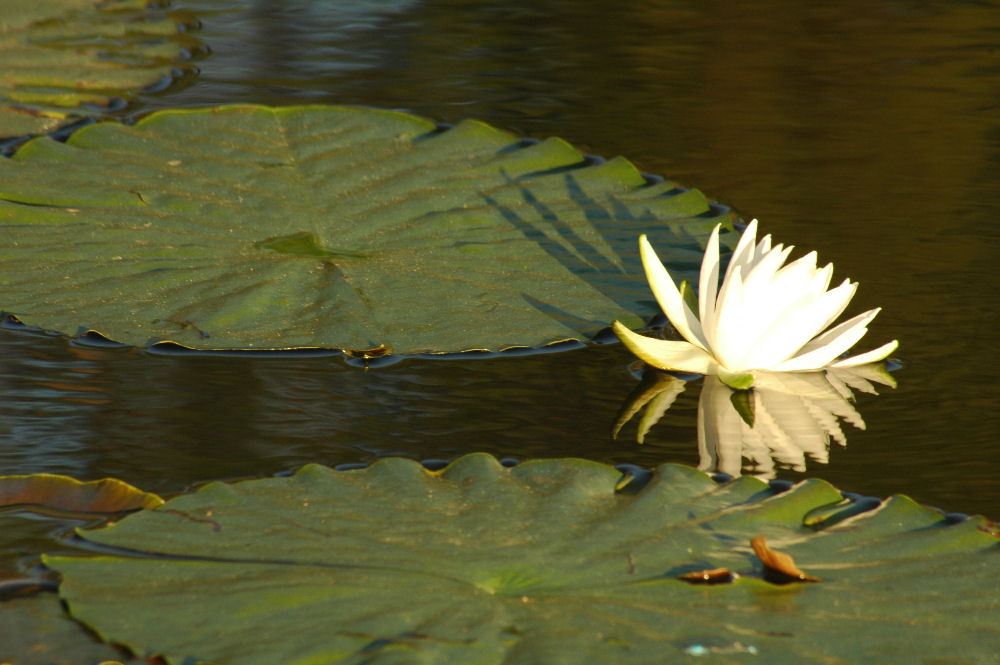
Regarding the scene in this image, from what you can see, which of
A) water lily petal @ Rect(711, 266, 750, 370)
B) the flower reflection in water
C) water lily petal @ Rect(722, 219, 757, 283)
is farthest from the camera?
water lily petal @ Rect(722, 219, 757, 283)

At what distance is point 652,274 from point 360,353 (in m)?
0.48

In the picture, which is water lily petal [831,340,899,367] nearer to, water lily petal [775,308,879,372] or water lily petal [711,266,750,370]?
water lily petal [775,308,879,372]

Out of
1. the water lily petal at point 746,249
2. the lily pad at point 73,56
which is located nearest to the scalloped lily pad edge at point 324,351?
the water lily petal at point 746,249

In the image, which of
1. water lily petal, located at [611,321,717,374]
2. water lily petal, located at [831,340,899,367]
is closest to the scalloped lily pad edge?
water lily petal, located at [611,321,717,374]

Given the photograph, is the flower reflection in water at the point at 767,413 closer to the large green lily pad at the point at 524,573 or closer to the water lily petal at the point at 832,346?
the water lily petal at the point at 832,346

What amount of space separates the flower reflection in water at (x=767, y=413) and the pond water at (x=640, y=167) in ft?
0.10

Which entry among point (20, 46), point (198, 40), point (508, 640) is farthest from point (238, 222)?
point (198, 40)

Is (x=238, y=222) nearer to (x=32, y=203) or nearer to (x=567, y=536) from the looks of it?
(x=32, y=203)

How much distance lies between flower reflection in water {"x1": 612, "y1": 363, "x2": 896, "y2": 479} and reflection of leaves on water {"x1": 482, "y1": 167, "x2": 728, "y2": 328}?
0.23m

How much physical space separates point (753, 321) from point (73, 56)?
246 cm

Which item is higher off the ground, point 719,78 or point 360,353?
point 719,78

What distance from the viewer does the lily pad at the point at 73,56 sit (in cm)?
312

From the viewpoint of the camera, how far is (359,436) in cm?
166

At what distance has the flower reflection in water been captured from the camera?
1.63 m
